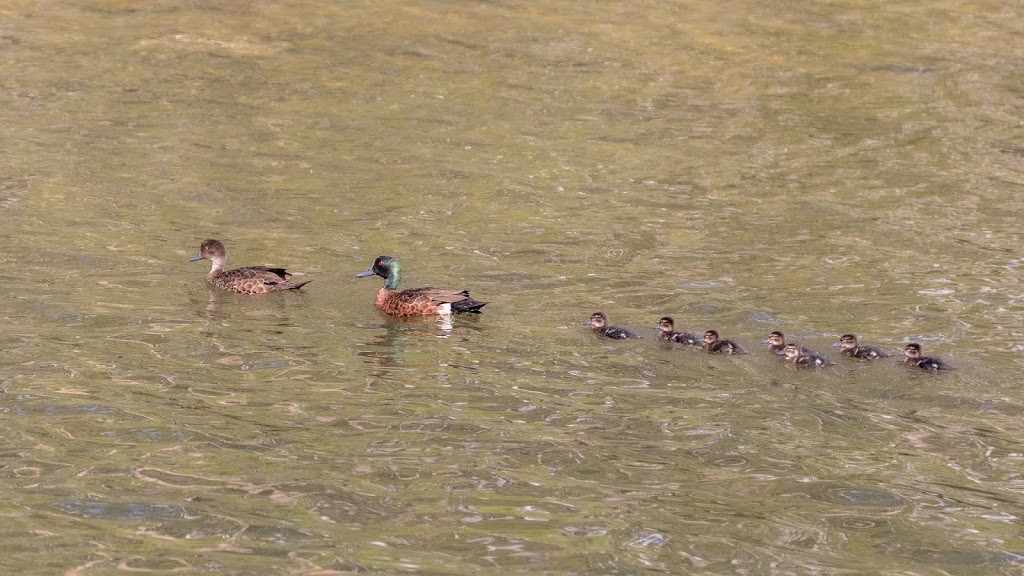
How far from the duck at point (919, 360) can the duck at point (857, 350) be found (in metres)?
0.19

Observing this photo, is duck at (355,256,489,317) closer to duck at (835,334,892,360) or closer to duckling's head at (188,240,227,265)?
duckling's head at (188,240,227,265)

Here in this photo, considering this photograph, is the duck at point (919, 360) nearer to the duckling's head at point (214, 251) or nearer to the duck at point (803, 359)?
the duck at point (803, 359)

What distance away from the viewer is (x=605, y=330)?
486 inches

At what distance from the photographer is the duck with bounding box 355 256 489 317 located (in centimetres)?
1292

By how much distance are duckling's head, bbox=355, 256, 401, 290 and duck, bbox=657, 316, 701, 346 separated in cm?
270

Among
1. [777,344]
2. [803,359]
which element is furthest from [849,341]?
[777,344]

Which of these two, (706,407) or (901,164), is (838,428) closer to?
(706,407)

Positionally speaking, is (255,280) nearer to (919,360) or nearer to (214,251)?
(214,251)

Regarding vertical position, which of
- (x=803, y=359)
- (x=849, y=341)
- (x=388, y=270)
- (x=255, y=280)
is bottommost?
(x=803, y=359)

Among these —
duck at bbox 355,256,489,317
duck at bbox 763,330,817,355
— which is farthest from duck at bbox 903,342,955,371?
duck at bbox 355,256,489,317

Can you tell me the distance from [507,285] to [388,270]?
110cm

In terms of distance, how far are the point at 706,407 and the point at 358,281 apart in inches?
198

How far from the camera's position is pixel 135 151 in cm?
1891

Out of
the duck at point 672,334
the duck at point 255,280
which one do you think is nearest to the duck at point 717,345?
the duck at point 672,334
